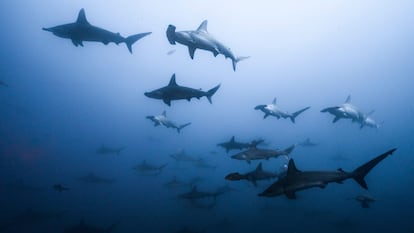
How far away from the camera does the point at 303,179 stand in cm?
563

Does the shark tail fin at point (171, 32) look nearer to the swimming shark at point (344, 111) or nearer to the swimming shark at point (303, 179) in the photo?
Result: the swimming shark at point (303, 179)

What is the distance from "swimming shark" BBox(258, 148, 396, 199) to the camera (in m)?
5.56

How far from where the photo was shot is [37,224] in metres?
19.8

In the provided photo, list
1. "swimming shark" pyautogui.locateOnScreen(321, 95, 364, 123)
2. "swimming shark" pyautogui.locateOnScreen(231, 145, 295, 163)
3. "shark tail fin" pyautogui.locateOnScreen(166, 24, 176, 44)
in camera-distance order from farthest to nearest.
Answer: "swimming shark" pyautogui.locateOnScreen(321, 95, 364, 123) → "swimming shark" pyautogui.locateOnScreen(231, 145, 295, 163) → "shark tail fin" pyautogui.locateOnScreen(166, 24, 176, 44)

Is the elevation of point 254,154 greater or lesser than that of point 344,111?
lesser

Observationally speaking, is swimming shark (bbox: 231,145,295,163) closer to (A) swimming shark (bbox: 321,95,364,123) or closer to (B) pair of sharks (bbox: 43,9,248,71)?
(B) pair of sharks (bbox: 43,9,248,71)

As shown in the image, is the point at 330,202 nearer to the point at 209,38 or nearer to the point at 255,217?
the point at 255,217

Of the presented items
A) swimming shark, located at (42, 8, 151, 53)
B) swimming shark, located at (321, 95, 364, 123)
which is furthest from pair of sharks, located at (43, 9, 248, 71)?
swimming shark, located at (321, 95, 364, 123)

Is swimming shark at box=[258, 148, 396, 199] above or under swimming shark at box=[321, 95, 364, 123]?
under

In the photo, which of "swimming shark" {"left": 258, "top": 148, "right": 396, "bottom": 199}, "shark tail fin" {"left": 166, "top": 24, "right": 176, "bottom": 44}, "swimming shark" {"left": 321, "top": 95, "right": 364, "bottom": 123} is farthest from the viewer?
"swimming shark" {"left": 321, "top": 95, "right": 364, "bottom": 123}

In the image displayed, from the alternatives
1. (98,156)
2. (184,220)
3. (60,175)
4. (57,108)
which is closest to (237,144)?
(184,220)

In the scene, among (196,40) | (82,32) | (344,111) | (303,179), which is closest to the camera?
(303,179)

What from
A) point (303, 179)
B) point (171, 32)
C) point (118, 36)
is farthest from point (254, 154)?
point (118, 36)

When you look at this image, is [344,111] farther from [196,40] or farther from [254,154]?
[196,40]
